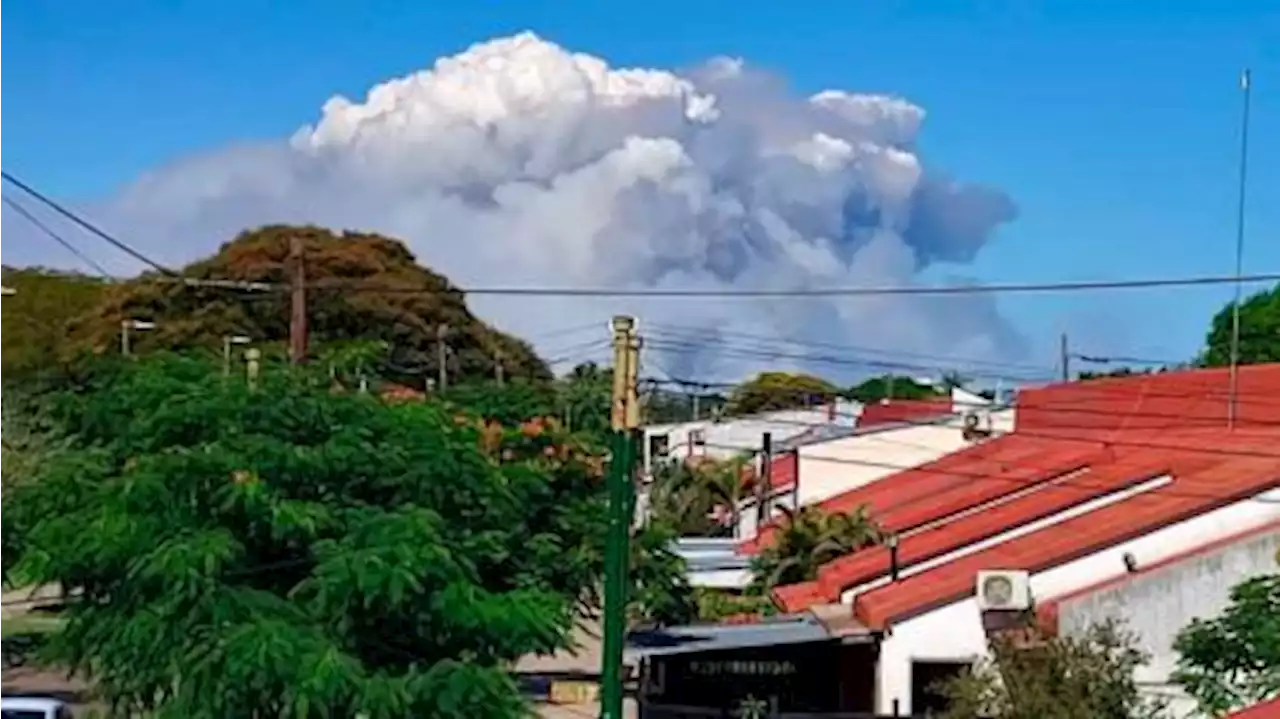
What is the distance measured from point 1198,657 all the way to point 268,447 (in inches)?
375

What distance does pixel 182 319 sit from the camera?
64.4 m

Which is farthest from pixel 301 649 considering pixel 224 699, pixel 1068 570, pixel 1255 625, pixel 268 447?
pixel 1068 570

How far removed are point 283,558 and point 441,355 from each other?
43556 millimetres

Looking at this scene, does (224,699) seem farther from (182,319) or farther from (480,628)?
(182,319)

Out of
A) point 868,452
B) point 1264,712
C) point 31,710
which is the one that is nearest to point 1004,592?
point 1264,712

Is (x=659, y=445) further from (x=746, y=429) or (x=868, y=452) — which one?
(x=868, y=452)

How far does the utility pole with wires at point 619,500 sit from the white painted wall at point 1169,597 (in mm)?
9052

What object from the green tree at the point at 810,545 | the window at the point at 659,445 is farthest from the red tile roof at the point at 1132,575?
the window at the point at 659,445

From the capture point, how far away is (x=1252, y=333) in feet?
247

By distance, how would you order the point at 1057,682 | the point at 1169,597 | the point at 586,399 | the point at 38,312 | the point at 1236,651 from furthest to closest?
the point at 38,312 < the point at 586,399 < the point at 1169,597 < the point at 1057,682 < the point at 1236,651

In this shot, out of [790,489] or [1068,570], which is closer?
[1068,570]

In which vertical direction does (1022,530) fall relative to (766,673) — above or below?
above

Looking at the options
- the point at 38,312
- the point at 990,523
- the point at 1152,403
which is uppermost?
the point at 38,312

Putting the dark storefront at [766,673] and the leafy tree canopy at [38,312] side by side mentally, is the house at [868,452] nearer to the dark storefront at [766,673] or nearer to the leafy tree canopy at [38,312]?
the leafy tree canopy at [38,312]
